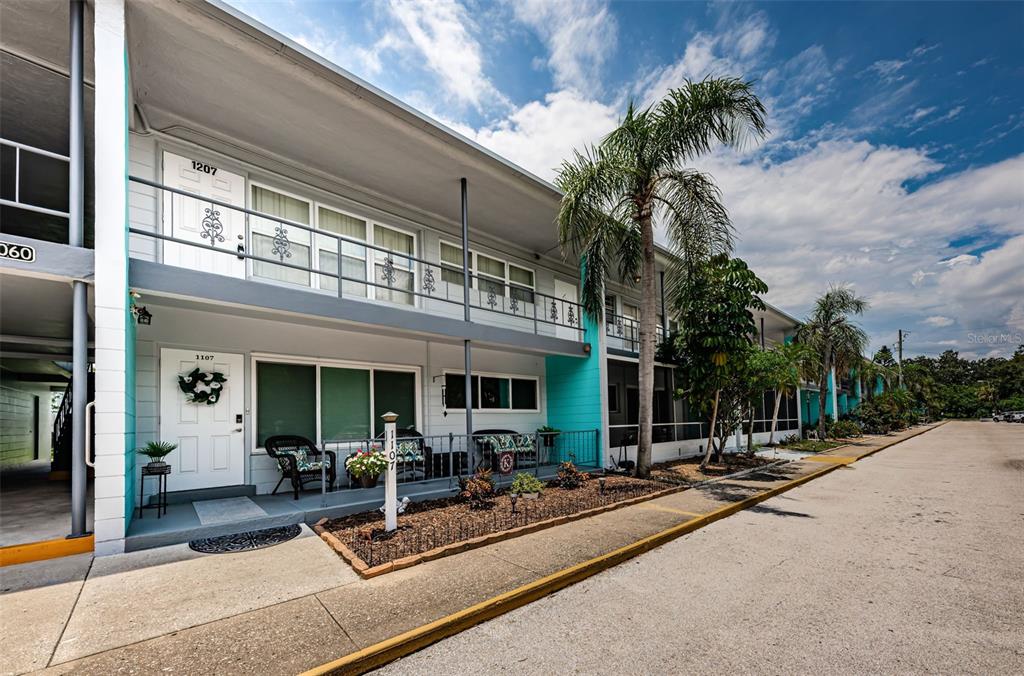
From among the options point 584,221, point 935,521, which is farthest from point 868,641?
point 584,221

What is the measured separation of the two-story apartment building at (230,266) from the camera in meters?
5.32

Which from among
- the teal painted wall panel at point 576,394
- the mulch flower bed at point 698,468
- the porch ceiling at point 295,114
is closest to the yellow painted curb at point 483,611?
the mulch flower bed at point 698,468

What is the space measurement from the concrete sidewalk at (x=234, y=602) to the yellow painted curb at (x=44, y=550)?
0.13 m

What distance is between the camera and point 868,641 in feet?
12.0

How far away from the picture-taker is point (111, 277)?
5234 millimetres

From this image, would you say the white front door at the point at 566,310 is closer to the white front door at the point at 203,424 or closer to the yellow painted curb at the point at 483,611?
the yellow painted curb at the point at 483,611

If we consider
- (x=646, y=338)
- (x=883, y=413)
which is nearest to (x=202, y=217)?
(x=646, y=338)

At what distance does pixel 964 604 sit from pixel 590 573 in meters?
3.37

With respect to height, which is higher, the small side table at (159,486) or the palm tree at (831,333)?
the palm tree at (831,333)

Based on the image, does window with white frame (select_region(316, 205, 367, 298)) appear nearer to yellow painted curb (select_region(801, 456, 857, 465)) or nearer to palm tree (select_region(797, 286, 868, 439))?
yellow painted curb (select_region(801, 456, 857, 465))

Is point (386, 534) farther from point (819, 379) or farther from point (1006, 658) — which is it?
point (819, 379)

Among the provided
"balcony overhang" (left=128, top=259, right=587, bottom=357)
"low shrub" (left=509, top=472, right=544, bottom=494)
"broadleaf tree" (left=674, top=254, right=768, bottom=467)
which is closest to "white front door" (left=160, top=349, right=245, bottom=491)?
"balcony overhang" (left=128, top=259, right=587, bottom=357)

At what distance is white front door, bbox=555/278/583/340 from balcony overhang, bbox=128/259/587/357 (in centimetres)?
380

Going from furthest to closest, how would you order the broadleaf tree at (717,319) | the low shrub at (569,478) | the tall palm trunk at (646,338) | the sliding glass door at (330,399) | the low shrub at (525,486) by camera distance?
the broadleaf tree at (717,319) < the tall palm trunk at (646,338) < the low shrub at (569,478) < the sliding glass door at (330,399) < the low shrub at (525,486)
